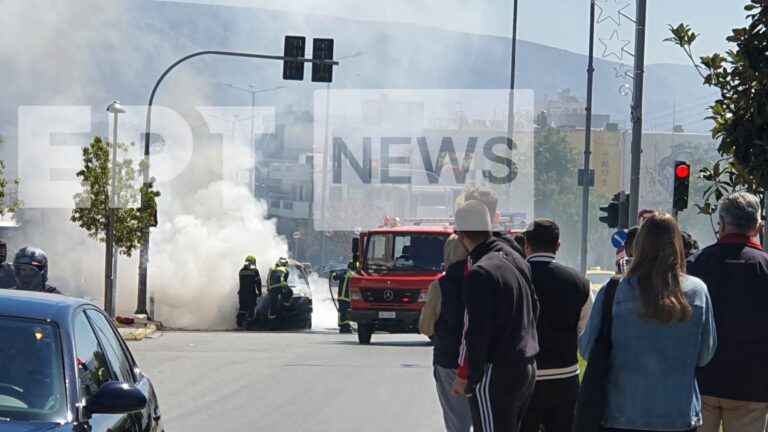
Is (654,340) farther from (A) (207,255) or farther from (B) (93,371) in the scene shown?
(A) (207,255)

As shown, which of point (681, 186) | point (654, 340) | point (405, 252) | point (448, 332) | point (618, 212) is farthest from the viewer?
point (618, 212)

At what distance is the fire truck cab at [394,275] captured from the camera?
24.9 meters

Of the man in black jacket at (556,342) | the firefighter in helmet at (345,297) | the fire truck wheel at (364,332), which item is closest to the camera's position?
the man in black jacket at (556,342)

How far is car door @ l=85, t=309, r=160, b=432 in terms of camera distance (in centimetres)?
655

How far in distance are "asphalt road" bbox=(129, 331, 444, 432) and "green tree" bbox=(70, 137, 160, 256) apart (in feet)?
26.2

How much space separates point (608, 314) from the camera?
6160 millimetres

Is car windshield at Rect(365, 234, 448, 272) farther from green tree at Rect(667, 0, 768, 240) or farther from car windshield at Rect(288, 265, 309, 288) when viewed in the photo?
green tree at Rect(667, 0, 768, 240)

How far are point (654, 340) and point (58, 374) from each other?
272 cm

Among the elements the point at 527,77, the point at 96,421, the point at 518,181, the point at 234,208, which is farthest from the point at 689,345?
the point at 527,77

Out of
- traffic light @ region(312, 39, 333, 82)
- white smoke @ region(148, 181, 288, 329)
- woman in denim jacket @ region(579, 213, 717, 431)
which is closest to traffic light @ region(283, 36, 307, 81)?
traffic light @ region(312, 39, 333, 82)

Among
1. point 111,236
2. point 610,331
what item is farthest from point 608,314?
point 111,236

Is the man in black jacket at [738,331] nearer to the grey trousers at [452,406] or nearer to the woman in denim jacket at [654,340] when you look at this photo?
the woman in denim jacket at [654,340]

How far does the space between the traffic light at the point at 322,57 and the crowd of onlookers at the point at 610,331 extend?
19861 mm

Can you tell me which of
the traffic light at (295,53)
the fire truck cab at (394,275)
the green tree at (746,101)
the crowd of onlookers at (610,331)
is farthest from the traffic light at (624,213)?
the crowd of onlookers at (610,331)
